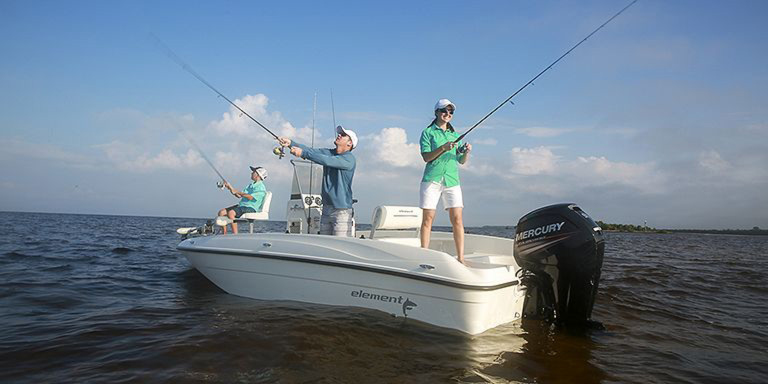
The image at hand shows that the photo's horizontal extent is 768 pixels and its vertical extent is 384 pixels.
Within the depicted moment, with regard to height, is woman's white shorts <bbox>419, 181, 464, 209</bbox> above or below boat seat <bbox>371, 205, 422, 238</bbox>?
above

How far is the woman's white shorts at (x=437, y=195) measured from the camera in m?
4.41

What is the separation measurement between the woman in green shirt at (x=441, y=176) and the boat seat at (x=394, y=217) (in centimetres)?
84

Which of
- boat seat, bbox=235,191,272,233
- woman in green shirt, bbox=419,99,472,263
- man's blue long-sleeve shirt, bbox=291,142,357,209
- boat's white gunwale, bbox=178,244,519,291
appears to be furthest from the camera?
boat seat, bbox=235,191,272,233

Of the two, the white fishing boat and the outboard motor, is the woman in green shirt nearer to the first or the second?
the white fishing boat

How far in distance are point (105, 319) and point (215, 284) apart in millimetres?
1554

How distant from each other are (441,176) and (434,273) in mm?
971

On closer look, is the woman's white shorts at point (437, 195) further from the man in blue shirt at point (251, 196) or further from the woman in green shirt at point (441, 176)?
the man in blue shirt at point (251, 196)

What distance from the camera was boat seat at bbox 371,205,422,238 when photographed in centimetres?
525

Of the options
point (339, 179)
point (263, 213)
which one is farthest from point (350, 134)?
point (263, 213)

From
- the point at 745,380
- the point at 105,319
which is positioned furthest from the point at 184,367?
the point at 745,380

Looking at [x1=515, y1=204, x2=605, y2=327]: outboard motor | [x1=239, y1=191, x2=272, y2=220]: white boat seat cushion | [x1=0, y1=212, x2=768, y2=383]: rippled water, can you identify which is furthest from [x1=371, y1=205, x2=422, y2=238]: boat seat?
[x1=239, y1=191, x2=272, y2=220]: white boat seat cushion

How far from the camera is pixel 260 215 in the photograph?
695 centimetres

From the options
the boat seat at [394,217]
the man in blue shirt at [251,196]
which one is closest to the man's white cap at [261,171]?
the man in blue shirt at [251,196]

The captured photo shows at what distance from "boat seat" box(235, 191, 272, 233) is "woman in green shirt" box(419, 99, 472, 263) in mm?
3276
